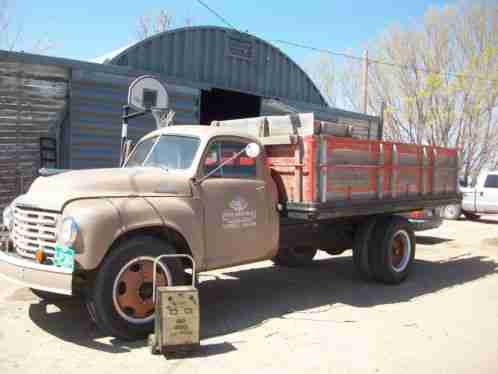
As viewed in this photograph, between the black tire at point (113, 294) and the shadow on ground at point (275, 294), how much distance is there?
0.14 metres

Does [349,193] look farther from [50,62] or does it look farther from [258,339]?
[50,62]

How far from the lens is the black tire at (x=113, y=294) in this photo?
4.75 metres

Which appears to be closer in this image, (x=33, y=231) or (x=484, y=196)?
(x=33, y=231)

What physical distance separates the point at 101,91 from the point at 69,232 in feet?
22.6

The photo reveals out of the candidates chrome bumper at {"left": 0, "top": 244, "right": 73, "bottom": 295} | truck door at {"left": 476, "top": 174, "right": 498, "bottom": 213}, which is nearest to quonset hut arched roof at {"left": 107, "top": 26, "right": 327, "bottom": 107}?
truck door at {"left": 476, "top": 174, "right": 498, "bottom": 213}

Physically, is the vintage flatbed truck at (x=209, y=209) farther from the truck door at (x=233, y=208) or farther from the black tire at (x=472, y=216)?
→ the black tire at (x=472, y=216)

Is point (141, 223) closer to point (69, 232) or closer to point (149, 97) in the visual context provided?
point (69, 232)

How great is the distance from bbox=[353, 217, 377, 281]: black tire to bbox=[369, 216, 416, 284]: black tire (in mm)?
52

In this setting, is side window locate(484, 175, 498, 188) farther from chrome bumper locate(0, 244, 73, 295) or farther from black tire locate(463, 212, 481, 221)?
chrome bumper locate(0, 244, 73, 295)

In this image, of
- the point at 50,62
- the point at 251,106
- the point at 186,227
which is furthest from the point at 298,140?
the point at 251,106

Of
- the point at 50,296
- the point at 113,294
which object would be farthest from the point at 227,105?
the point at 113,294

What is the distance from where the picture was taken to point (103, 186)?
16.7 ft

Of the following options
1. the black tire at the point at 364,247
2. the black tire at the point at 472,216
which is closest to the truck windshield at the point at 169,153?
the black tire at the point at 364,247

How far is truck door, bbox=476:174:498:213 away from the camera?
17.4 m
